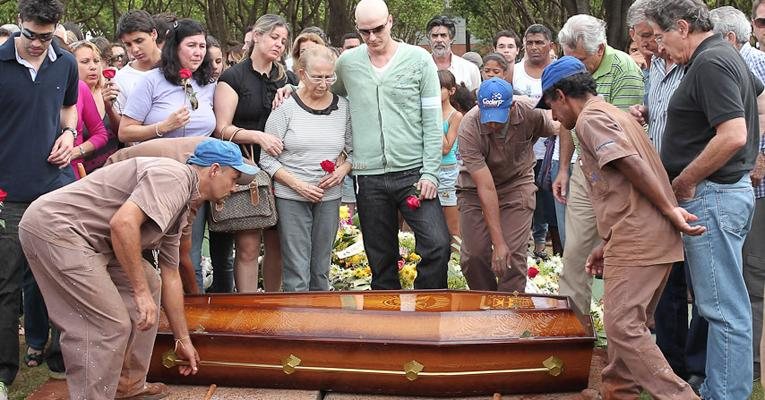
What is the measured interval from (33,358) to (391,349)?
2595 millimetres

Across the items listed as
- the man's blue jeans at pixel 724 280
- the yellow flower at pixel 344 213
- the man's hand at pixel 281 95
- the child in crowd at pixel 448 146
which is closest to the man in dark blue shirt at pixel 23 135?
the man's hand at pixel 281 95

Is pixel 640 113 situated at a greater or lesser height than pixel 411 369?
greater

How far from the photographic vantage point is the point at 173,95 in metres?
6.90

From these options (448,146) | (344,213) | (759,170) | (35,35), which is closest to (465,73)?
(448,146)

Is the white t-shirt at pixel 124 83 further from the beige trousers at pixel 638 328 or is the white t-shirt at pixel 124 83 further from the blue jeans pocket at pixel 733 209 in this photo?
the blue jeans pocket at pixel 733 209

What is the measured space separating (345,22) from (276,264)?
14203mm

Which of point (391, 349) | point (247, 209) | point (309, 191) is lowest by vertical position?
point (391, 349)

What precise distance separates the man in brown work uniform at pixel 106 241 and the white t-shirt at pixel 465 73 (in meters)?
5.47

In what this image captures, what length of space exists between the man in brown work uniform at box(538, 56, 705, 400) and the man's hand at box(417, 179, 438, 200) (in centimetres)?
163

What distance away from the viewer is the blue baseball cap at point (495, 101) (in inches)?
261

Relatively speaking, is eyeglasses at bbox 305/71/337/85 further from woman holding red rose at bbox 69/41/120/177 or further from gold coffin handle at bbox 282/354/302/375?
gold coffin handle at bbox 282/354/302/375

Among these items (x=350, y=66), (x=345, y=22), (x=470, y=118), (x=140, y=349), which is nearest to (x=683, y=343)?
(x=470, y=118)

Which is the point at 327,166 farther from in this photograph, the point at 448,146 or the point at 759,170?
the point at 759,170

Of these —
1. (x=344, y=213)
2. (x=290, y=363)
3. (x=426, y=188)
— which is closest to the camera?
(x=290, y=363)
